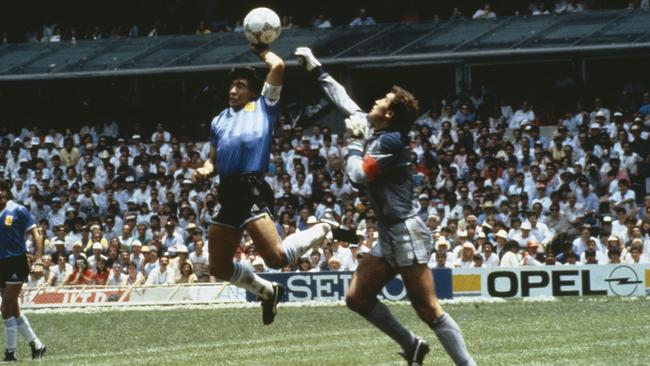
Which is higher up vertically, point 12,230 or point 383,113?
point 383,113

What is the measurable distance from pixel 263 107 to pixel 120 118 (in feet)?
76.4

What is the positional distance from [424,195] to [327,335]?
9.28m

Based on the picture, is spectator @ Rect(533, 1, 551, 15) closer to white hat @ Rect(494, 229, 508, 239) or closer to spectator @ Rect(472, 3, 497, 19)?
spectator @ Rect(472, 3, 497, 19)

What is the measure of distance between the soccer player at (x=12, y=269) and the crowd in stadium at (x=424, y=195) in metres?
5.66

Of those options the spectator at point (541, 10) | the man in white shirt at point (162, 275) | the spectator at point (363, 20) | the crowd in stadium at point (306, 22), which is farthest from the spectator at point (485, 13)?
the man in white shirt at point (162, 275)

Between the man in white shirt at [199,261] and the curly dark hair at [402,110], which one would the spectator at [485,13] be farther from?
the curly dark hair at [402,110]

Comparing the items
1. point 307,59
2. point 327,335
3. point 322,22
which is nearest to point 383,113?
point 307,59

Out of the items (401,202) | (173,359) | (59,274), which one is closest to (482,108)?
(59,274)

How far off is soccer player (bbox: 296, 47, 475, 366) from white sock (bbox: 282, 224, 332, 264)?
1496 mm

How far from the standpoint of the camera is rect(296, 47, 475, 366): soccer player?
30.1 ft

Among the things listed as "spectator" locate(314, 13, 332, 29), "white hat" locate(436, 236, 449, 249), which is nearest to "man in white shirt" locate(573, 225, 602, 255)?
"white hat" locate(436, 236, 449, 249)

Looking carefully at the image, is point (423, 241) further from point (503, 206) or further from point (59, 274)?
point (59, 274)

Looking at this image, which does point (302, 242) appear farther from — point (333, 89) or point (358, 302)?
point (358, 302)

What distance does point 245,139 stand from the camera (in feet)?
36.3
